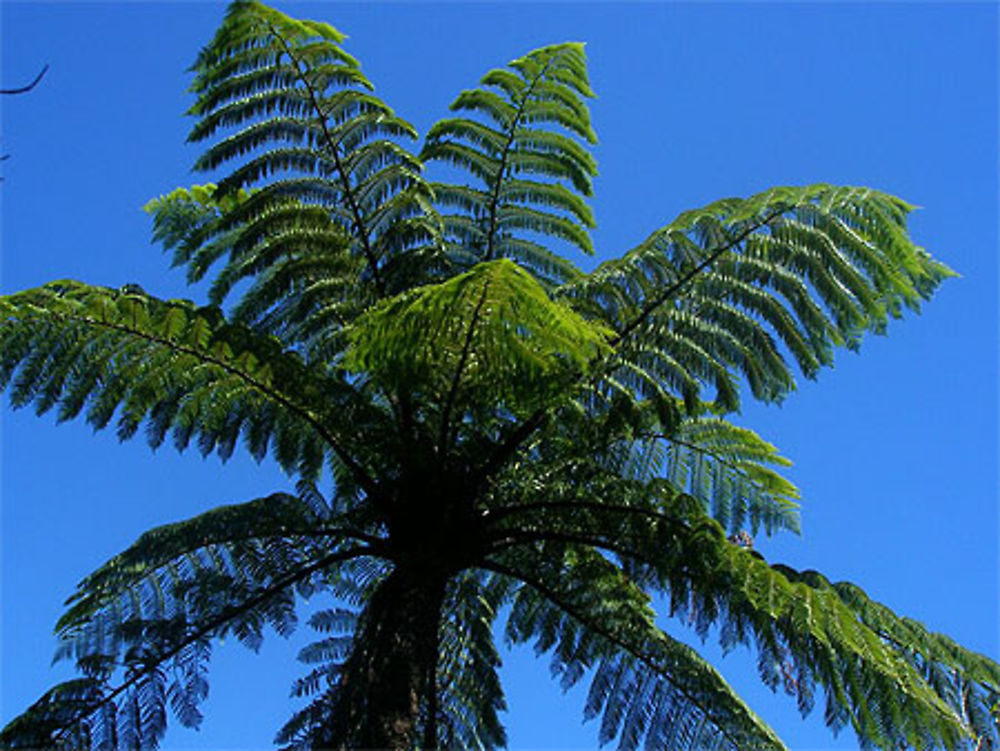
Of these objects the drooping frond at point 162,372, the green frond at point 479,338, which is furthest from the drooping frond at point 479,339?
the drooping frond at point 162,372

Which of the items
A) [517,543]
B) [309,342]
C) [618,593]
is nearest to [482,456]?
[517,543]

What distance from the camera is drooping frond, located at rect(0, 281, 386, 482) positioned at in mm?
4816

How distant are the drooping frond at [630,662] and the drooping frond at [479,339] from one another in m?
0.87

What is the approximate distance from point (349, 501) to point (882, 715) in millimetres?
2587

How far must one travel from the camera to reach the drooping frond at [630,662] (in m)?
4.92

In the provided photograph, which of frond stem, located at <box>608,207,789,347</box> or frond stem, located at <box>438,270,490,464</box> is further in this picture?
frond stem, located at <box>608,207,789,347</box>

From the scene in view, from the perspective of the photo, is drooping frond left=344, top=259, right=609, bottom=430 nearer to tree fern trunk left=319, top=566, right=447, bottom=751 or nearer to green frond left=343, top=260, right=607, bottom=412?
green frond left=343, top=260, right=607, bottom=412

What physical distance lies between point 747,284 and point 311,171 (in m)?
2.12

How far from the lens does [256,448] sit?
5258mm

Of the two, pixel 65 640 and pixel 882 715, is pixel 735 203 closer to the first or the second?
pixel 882 715

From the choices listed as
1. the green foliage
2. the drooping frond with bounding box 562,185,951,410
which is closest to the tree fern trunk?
the green foliage

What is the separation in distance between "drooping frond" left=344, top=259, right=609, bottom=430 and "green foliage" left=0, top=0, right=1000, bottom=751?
0.01 m

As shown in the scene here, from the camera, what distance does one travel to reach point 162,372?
194 inches

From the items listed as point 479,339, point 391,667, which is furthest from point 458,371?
point 391,667
